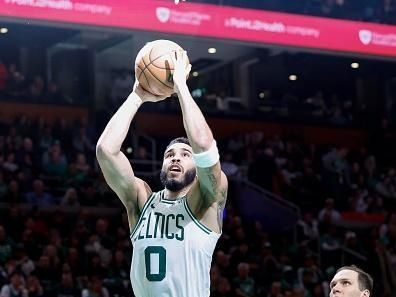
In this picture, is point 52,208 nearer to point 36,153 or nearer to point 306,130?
point 36,153

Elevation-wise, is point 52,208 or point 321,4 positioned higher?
point 321,4

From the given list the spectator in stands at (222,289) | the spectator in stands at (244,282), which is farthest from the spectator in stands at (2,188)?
the spectator in stands at (244,282)

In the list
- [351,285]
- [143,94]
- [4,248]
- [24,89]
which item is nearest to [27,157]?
[4,248]

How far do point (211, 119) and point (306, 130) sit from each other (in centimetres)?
216

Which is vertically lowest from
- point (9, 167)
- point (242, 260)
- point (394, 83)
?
point (242, 260)

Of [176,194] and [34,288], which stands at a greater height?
[176,194]

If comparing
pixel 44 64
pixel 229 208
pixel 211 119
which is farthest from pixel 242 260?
pixel 44 64

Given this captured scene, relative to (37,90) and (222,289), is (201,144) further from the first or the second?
(37,90)

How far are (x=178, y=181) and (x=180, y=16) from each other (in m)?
7.65

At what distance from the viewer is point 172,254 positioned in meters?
4.69

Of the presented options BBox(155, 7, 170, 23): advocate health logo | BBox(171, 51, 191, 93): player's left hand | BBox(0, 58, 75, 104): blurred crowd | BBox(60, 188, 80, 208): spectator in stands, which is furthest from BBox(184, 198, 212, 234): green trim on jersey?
BBox(0, 58, 75, 104): blurred crowd

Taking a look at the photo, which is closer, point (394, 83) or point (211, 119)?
point (211, 119)

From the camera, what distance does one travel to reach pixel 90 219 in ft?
47.7

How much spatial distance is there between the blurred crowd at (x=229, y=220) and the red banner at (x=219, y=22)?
2.97 meters
